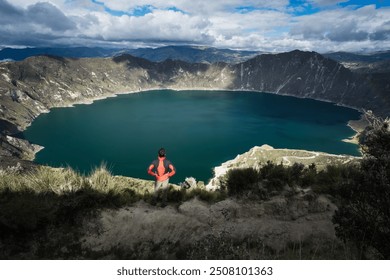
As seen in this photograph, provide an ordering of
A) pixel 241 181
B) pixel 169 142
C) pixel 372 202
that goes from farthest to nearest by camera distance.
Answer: pixel 169 142 → pixel 241 181 → pixel 372 202

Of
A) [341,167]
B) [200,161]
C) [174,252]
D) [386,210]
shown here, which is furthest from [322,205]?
[200,161]

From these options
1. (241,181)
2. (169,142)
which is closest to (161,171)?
(241,181)

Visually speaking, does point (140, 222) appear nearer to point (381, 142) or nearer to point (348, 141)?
point (381, 142)

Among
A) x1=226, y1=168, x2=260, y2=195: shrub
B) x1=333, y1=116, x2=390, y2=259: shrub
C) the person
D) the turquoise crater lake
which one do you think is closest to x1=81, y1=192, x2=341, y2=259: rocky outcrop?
x1=226, y1=168, x2=260, y2=195: shrub

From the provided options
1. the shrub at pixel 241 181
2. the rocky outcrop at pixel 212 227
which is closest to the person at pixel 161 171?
the rocky outcrop at pixel 212 227

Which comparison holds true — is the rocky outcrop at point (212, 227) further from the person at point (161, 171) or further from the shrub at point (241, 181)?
the person at point (161, 171)

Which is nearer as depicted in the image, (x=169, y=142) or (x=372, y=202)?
Result: (x=372, y=202)

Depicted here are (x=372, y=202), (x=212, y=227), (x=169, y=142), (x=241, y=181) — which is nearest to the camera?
(x=372, y=202)

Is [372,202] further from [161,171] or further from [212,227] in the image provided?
[161,171]

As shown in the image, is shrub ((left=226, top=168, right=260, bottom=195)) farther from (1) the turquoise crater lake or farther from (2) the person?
(1) the turquoise crater lake
